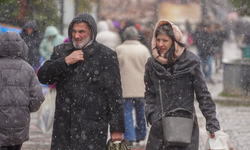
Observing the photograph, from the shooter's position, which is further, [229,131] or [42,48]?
[42,48]

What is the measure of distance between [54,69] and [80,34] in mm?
421

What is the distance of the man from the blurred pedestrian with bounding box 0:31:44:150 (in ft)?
1.07

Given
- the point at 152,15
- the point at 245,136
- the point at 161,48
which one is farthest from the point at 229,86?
the point at 152,15

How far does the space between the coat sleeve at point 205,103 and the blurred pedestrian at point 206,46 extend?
13.4 metres

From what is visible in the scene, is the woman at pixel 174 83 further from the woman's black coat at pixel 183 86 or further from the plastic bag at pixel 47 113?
the plastic bag at pixel 47 113

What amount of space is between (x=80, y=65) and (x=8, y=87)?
80 centimetres

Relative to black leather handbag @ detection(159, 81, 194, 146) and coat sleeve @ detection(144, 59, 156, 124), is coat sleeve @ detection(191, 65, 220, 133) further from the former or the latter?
coat sleeve @ detection(144, 59, 156, 124)

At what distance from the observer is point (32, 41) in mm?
13547

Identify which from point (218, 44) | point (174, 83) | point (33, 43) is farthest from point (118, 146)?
point (218, 44)

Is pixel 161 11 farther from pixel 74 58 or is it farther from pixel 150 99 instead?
pixel 74 58

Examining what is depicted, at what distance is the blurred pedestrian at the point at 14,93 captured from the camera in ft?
17.5

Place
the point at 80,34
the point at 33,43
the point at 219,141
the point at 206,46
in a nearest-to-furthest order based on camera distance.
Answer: the point at 219,141 → the point at 80,34 → the point at 33,43 → the point at 206,46

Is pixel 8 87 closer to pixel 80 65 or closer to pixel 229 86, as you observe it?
pixel 80 65

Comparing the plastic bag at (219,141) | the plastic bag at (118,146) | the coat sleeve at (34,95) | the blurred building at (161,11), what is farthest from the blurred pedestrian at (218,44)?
the blurred building at (161,11)
